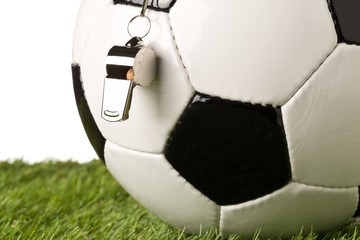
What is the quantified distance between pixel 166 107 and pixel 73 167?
1726 millimetres

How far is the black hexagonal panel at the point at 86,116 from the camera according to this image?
184 centimetres

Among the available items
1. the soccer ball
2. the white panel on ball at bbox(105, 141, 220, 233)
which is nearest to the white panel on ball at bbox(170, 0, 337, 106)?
the soccer ball

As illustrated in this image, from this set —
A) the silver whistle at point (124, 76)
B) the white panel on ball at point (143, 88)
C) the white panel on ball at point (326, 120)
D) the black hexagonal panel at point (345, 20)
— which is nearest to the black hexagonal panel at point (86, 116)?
the white panel on ball at point (143, 88)

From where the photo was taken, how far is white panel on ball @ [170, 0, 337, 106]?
1.52m

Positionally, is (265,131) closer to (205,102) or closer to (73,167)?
(205,102)

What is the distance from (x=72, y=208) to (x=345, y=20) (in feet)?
4.30

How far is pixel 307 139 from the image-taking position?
158 cm

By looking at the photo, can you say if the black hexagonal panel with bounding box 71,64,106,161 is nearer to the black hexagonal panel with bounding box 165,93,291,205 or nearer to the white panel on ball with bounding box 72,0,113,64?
the white panel on ball with bounding box 72,0,113,64

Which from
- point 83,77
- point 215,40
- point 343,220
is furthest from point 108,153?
point 343,220

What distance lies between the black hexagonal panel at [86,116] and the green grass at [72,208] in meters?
0.29

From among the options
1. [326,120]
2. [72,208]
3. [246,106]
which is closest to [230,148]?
[246,106]

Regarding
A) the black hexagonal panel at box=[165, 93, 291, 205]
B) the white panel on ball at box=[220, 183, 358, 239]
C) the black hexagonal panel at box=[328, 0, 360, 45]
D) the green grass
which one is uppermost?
the black hexagonal panel at box=[328, 0, 360, 45]

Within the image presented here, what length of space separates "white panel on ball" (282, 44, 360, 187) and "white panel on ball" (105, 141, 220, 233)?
263 millimetres

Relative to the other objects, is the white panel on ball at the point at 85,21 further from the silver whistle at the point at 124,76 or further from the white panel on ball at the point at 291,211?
the white panel on ball at the point at 291,211
